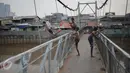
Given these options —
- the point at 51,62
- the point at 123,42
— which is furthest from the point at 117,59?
the point at 123,42

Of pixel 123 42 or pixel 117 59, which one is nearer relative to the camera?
pixel 117 59

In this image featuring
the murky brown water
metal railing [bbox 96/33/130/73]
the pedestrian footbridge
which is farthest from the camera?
the murky brown water

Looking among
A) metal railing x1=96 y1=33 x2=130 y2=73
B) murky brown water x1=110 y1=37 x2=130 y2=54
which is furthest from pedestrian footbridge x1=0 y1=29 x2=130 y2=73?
murky brown water x1=110 y1=37 x2=130 y2=54

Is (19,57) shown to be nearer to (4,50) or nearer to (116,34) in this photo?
(116,34)

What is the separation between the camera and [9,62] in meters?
2.99

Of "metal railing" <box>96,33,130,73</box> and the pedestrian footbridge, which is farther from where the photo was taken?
"metal railing" <box>96,33,130,73</box>

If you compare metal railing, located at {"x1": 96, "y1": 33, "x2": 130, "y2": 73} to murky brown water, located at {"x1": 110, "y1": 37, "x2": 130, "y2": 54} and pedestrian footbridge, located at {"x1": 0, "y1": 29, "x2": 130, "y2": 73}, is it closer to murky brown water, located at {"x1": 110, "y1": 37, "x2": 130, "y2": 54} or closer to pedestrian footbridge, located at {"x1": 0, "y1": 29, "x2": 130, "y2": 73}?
pedestrian footbridge, located at {"x1": 0, "y1": 29, "x2": 130, "y2": 73}

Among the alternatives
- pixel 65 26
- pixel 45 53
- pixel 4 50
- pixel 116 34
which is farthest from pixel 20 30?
pixel 45 53

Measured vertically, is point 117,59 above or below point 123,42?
above

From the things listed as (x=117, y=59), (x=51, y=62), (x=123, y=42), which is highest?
(x=117, y=59)

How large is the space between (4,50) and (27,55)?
1644 inches

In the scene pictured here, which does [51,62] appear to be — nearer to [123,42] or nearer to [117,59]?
Answer: [117,59]

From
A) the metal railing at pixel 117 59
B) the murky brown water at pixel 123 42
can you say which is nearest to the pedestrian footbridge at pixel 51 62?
the metal railing at pixel 117 59

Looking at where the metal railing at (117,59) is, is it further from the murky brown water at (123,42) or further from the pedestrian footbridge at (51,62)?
the murky brown water at (123,42)
